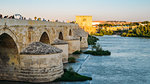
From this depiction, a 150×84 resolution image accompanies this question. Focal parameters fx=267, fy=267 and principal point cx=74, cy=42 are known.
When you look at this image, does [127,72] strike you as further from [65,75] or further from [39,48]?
[39,48]

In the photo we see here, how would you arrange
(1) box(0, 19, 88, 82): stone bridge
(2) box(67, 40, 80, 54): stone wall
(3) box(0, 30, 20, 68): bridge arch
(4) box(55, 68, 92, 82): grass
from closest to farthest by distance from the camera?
(1) box(0, 19, 88, 82): stone bridge
(3) box(0, 30, 20, 68): bridge arch
(4) box(55, 68, 92, 82): grass
(2) box(67, 40, 80, 54): stone wall

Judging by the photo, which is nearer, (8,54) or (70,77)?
(8,54)

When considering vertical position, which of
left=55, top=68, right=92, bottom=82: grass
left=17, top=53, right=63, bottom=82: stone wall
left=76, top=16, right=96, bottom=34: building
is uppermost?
left=76, top=16, right=96, bottom=34: building

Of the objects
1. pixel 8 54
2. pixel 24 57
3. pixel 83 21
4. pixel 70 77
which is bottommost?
pixel 70 77

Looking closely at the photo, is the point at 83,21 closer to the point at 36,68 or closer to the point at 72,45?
the point at 72,45

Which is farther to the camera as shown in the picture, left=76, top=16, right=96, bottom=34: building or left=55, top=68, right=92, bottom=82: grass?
left=76, top=16, right=96, bottom=34: building

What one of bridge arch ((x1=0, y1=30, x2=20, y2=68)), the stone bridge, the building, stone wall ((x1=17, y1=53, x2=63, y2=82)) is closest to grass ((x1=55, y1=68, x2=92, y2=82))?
the stone bridge

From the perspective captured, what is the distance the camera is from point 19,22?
18.1 metres

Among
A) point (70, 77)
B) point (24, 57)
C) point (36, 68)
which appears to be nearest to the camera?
point (36, 68)

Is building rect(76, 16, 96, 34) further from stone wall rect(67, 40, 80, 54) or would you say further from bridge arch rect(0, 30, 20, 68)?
bridge arch rect(0, 30, 20, 68)

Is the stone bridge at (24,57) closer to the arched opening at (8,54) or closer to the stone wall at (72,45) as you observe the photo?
the arched opening at (8,54)

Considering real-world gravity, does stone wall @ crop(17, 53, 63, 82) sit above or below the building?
below


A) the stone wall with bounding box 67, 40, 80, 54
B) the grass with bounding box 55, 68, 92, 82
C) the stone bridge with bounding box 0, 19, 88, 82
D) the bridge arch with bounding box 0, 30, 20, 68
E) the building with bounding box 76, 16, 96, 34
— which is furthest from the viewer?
the building with bounding box 76, 16, 96, 34

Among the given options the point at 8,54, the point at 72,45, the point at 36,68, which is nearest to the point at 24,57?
the point at 36,68
